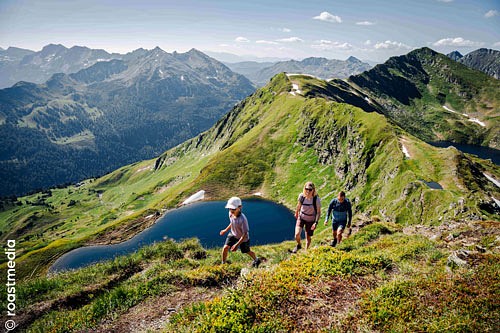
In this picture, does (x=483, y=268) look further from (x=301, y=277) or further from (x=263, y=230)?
(x=263, y=230)

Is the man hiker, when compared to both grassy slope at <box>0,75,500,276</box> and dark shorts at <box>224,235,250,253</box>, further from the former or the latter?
grassy slope at <box>0,75,500,276</box>

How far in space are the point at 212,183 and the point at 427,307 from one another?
5405 inches

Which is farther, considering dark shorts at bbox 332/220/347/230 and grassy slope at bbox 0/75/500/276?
grassy slope at bbox 0/75/500/276

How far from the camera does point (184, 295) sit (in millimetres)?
13016

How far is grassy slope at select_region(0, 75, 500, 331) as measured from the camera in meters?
10.2

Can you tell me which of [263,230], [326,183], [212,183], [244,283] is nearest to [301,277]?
[244,283]

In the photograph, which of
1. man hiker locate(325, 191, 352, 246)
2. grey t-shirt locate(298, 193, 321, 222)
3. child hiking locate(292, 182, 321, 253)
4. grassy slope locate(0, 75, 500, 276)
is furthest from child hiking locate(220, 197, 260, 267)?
grassy slope locate(0, 75, 500, 276)

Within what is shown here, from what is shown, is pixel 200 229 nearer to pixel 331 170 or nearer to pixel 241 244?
pixel 331 170

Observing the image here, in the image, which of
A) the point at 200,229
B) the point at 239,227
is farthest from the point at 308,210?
the point at 200,229

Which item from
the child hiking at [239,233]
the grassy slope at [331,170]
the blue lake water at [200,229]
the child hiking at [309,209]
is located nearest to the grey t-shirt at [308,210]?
the child hiking at [309,209]

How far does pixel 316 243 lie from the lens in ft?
81.0

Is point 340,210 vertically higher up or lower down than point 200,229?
higher up

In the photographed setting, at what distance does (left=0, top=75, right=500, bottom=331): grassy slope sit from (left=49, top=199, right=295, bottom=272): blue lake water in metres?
9.78

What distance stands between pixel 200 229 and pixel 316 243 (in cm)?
8937
